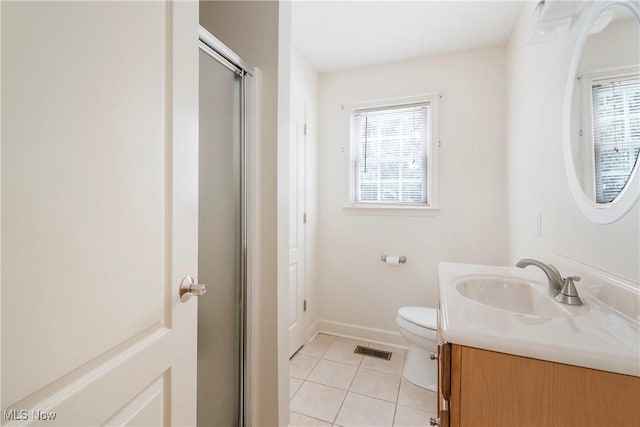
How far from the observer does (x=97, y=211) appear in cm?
56

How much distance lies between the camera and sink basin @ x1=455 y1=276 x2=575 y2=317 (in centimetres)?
112

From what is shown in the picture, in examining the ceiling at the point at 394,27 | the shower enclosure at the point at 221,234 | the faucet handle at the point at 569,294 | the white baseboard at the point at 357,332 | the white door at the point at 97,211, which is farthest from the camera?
the white baseboard at the point at 357,332

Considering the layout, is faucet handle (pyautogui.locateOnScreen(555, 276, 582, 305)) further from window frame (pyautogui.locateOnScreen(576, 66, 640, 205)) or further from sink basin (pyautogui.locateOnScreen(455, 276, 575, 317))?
window frame (pyautogui.locateOnScreen(576, 66, 640, 205))

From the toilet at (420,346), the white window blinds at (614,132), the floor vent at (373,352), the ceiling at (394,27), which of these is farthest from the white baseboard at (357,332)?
the ceiling at (394,27)

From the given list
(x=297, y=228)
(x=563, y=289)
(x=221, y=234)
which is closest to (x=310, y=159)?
(x=297, y=228)

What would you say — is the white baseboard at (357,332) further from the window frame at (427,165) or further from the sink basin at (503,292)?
the sink basin at (503,292)

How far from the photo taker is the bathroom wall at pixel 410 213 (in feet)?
7.14

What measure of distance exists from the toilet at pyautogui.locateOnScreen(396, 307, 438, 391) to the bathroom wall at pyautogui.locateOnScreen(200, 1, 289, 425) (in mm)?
929

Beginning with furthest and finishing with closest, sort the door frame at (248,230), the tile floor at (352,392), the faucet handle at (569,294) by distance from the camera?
the tile floor at (352,392) < the door frame at (248,230) < the faucet handle at (569,294)

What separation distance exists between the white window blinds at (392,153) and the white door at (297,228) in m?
0.52

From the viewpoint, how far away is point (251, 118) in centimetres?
133

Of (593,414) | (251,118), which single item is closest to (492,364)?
(593,414)

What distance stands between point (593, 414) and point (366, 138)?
2.24m

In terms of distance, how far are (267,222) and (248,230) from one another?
0.31ft
